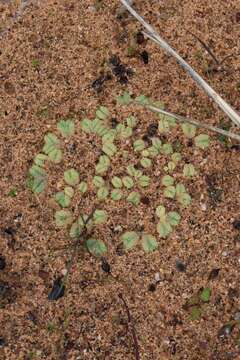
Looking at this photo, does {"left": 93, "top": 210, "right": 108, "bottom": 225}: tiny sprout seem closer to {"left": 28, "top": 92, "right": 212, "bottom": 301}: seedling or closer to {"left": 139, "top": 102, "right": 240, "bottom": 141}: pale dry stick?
{"left": 28, "top": 92, "right": 212, "bottom": 301}: seedling

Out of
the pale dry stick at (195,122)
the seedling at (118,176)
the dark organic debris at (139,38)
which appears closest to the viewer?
the pale dry stick at (195,122)

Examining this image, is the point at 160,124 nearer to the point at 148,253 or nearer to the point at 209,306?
the point at 148,253

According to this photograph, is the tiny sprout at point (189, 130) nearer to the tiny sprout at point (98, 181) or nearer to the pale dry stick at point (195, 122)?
the pale dry stick at point (195, 122)

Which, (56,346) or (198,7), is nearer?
(56,346)

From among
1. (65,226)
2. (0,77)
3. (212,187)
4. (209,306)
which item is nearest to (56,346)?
(65,226)

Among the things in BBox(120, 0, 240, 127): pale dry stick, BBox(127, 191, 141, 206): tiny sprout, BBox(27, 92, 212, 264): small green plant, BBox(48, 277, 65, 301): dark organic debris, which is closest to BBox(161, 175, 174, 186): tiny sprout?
BBox(27, 92, 212, 264): small green plant

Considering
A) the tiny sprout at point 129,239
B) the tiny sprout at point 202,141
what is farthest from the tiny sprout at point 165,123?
the tiny sprout at point 129,239
